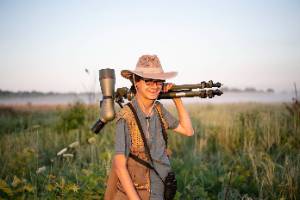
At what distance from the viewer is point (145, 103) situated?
2732 mm

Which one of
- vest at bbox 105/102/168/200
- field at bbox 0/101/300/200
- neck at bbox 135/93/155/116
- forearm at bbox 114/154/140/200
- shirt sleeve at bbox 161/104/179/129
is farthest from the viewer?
field at bbox 0/101/300/200

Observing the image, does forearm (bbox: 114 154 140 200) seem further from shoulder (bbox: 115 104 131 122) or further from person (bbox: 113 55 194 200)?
shoulder (bbox: 115 104 131 122)

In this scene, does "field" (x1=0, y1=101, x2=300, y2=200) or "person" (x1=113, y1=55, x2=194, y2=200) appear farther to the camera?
"field" (x1=0, y1=101, x2=300, y2=200)

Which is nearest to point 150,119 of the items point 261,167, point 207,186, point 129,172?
point 129,172

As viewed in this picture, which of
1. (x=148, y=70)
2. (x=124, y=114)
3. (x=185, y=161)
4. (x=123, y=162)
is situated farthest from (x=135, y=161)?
(x=185, y=161)

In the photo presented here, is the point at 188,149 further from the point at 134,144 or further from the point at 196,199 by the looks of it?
the point at 134,144

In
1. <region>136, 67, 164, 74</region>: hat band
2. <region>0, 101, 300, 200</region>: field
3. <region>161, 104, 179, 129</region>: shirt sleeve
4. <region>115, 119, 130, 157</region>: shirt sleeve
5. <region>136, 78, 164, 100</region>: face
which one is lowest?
<region>0, 101, 300, 200</region>: field

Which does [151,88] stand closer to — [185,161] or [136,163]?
[136,163]

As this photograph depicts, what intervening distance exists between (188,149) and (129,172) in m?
4.91

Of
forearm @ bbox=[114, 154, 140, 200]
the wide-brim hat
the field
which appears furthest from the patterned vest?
the field

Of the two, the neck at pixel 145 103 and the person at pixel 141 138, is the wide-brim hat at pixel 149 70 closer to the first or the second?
the person at pixel 141 138

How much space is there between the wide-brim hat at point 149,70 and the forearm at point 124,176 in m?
0.60

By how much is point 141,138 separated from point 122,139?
0.50 feet

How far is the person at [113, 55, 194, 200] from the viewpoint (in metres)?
2.52
